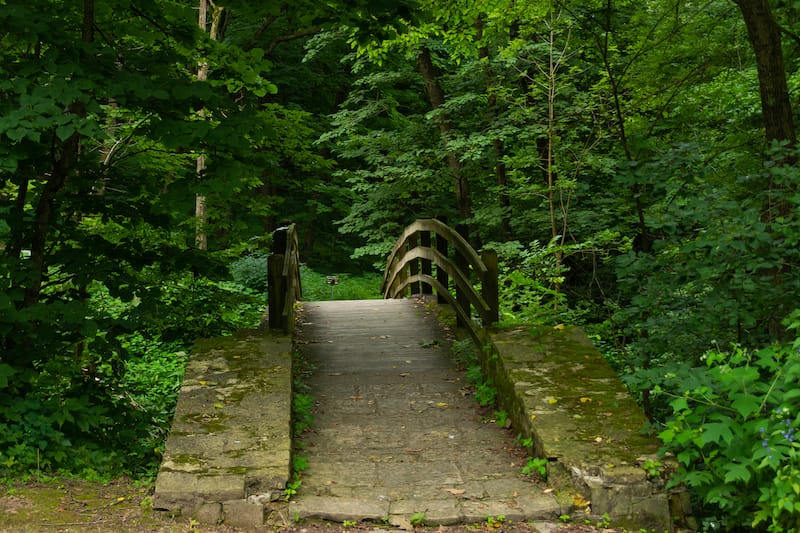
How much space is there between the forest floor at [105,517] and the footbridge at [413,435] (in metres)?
0.07

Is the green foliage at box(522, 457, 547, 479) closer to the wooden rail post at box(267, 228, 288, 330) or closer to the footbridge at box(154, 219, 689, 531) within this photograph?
the footbridge at box(154, 219, 689, 531)

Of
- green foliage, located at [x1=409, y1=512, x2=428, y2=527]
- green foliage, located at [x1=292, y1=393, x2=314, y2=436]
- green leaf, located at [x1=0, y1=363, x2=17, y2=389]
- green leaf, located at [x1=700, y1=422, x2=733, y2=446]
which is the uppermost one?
green leaf, located at [x1=0, y1=363, x2=17, y2=389]

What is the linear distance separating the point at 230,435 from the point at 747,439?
304 cm

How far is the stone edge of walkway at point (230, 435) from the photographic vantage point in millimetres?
4148

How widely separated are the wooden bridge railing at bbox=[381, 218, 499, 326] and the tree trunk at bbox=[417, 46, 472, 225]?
2630 millimetres

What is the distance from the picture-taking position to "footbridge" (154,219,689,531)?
421 centimetres

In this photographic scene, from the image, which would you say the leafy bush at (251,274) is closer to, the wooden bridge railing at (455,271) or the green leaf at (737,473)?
the wooden bridge railing at (455,271)

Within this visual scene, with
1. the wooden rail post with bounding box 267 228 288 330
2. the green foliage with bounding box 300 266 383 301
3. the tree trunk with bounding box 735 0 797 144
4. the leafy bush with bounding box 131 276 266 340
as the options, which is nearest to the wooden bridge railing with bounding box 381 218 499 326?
the wooden rail post with bounding box 267 228 288 330

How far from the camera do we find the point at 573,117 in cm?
1212

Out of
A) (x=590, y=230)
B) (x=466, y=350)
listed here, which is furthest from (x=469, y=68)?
(x=466, y=350)

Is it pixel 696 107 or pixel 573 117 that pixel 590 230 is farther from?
pixel 696 107

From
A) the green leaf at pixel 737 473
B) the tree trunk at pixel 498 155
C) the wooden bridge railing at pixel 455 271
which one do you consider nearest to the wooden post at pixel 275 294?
the wooden bridge railing at pixel 455 271

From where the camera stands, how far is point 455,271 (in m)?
7.55

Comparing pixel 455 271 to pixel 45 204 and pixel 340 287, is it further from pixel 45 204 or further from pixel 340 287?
pixel 340 287
